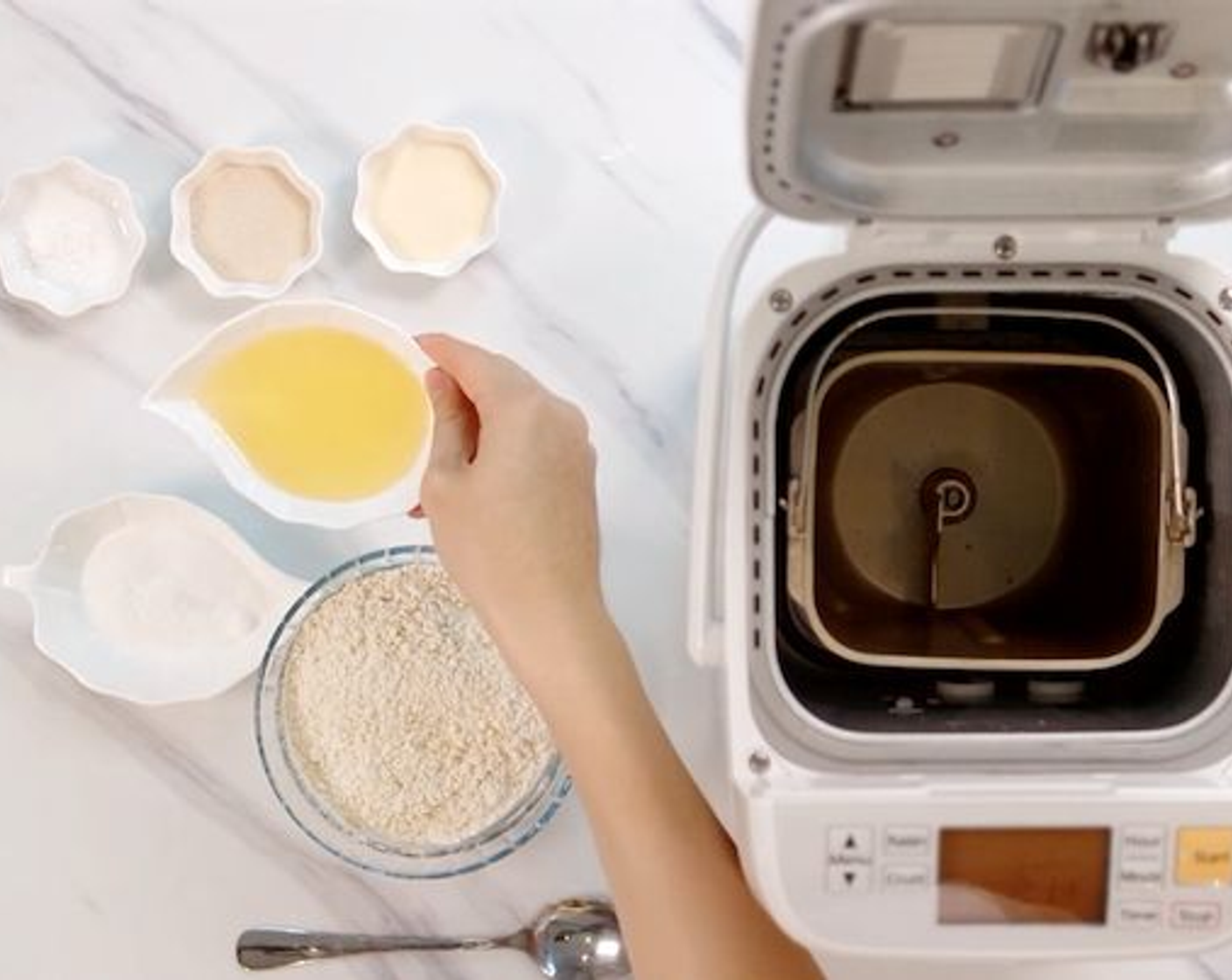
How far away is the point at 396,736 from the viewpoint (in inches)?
37.6

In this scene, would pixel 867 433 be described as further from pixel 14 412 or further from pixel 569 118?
pixel 14 412

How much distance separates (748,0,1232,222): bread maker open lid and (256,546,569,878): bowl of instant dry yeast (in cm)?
34

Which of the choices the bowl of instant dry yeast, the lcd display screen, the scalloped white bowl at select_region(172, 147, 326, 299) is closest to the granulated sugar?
the bowl of instant dry yeast

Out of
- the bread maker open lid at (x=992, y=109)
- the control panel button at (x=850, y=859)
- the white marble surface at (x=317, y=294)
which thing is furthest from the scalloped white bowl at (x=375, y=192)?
the control panel button at (x=850, y=859)

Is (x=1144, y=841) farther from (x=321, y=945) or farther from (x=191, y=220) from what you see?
(x=191, y=220)

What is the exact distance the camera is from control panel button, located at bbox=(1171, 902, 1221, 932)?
742 millimetres

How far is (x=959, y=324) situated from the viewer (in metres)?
0.85

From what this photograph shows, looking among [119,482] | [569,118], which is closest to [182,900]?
[119,482]

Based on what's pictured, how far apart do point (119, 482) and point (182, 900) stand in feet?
0.76

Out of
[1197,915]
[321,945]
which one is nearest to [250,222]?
[321,945]

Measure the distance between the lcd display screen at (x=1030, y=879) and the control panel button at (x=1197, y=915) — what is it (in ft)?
0.10

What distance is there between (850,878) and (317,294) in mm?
456

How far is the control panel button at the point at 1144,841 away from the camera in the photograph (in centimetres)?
74

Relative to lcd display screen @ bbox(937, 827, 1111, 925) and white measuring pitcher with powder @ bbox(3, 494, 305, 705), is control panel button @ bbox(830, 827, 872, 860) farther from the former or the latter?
white measuring pitcher with powder @ bbox(3, 494, 305, 705)
